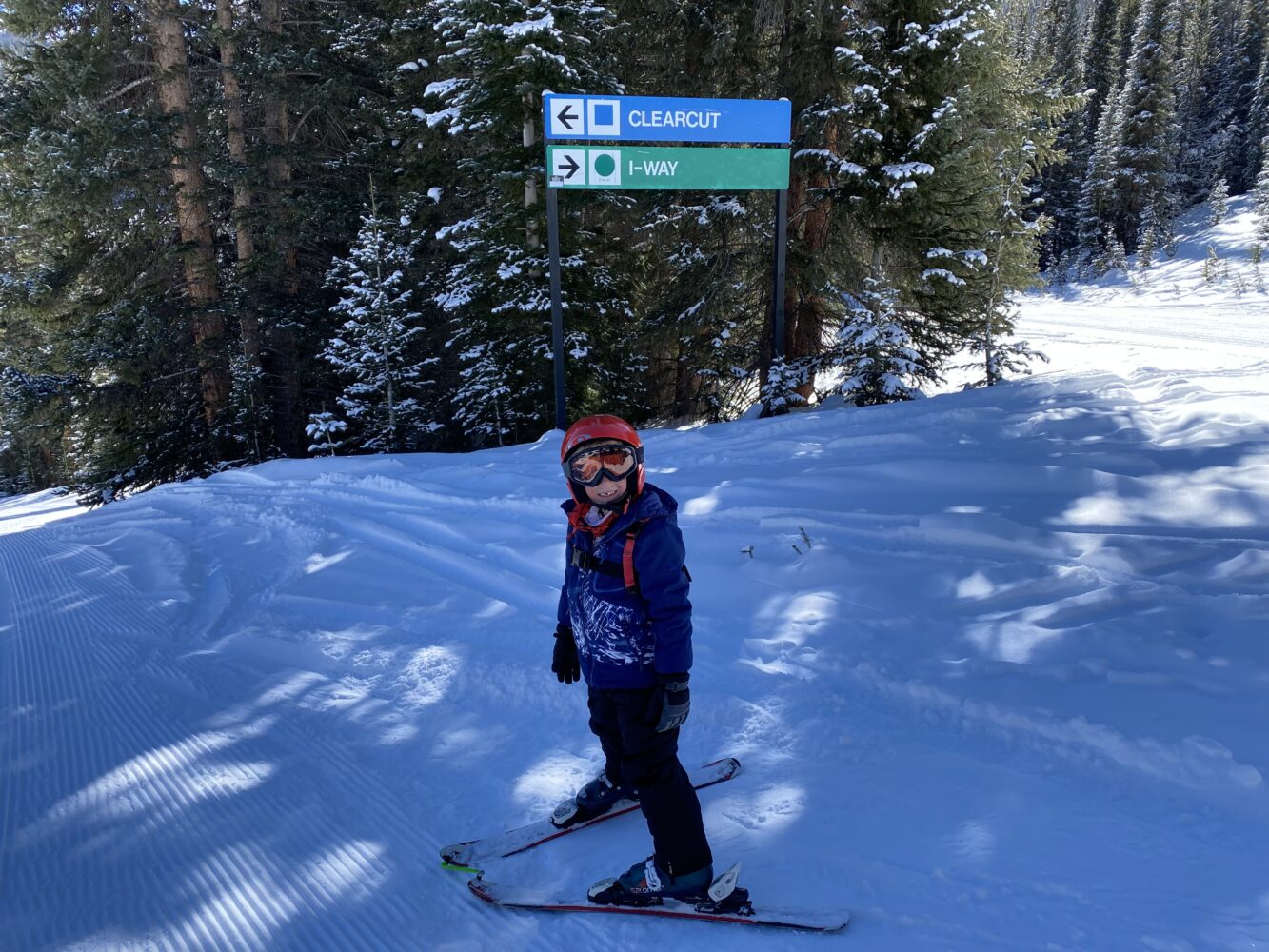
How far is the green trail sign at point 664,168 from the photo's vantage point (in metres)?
9.24

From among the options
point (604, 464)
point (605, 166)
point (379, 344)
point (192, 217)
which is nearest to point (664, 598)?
point (604, 464)

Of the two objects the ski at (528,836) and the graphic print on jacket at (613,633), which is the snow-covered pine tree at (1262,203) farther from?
the graphic print on jacket at (613,633)

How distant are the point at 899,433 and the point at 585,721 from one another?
17.1 feet

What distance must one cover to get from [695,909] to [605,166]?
8.62m

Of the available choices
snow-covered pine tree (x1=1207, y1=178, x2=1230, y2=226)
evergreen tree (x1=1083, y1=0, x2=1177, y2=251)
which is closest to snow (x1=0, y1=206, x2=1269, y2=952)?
snow-covered pine tree (x1=1207, y1=178, x2=1230, y2=226)

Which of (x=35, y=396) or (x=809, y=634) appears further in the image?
(x=35, y=396)

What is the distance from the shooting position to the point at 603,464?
8.54 ft

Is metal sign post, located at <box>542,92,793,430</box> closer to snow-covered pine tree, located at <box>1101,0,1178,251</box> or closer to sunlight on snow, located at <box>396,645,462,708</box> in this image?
sunlight on snow, located at <box>396,645,462,708</box>

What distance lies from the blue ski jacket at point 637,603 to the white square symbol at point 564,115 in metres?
7.40

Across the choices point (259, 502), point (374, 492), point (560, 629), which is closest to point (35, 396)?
point (259, 502)

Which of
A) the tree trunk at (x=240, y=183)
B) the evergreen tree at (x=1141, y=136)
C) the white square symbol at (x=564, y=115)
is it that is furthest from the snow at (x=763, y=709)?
the evergreen tree at (x=1141, y=136)

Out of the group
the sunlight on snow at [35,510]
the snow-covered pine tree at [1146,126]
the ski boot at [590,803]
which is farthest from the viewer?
the snow-covered pine tree at [1146,126]

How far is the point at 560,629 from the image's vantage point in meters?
3.13

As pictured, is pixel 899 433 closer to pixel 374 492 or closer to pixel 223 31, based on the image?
pixel 374 492
